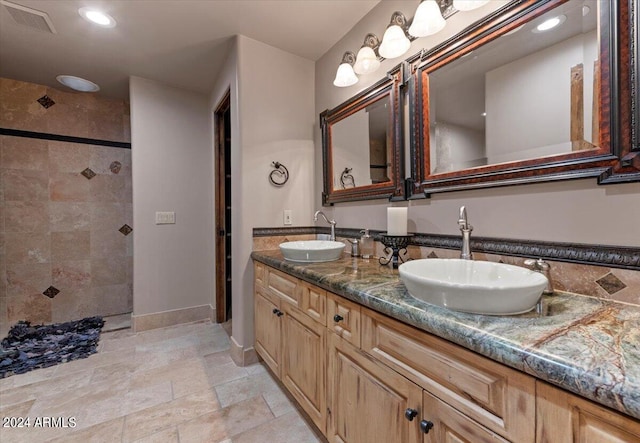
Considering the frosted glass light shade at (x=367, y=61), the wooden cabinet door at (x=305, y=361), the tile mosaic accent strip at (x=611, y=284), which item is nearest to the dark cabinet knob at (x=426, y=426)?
the wooden cabinet door at (x=305, y=361)

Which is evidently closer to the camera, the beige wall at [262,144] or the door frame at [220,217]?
the beige wall at [262,144]

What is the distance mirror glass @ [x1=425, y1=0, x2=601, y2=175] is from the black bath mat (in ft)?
9.63

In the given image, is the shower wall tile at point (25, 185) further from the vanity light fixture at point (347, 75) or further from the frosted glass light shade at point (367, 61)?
the frosted glass light shade at point (367, 61)

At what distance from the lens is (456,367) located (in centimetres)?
69

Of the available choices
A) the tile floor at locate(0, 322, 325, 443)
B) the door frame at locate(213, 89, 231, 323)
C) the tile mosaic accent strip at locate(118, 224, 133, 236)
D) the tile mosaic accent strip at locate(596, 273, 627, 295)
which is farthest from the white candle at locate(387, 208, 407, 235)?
the tile mosaic accent strip at locate(118, 224, 133, 236)

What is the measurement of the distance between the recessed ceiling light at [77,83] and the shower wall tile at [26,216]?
117 cm

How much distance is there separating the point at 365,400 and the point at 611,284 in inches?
33.8

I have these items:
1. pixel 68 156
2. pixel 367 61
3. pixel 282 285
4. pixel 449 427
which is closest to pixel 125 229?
pixel 68 156

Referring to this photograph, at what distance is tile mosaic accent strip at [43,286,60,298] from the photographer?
9.02 ft

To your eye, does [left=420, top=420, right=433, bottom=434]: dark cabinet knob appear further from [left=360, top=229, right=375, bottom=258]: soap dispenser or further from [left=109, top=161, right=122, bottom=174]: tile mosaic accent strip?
[left=109, top=161, right=122, bottom=174]: tile mosaic accent strip

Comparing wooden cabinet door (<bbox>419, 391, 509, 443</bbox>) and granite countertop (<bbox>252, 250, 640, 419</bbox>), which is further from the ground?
granite countertop (<bbox>252, 250, 640, 419</bbox>)

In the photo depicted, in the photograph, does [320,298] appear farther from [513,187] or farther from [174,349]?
[174,349]

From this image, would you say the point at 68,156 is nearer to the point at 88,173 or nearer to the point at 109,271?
the point at 88,173

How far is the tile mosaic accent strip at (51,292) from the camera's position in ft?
9.02
